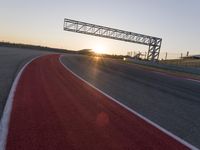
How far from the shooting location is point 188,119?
8.03m

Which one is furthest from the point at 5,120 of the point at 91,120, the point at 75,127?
the point at 91,120

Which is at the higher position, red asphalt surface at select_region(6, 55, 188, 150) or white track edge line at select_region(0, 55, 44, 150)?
white track edge line at select_region(0, 55, 44, 150)

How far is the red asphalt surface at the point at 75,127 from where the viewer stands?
5.17 metres

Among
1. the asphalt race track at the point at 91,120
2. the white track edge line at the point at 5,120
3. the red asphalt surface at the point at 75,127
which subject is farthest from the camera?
the asphalt race track at the point at 91,120

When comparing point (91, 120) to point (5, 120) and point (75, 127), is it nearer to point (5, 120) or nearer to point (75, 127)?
point (75, 127)

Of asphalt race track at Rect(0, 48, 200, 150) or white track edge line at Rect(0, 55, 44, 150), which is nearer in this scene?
white track edge line at Rect(0, 55, 44, 150)

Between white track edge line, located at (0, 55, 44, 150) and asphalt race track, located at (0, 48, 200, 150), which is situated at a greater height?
white track edge line, located at (0, 55, 44, 150)

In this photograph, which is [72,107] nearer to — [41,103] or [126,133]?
[41,103]

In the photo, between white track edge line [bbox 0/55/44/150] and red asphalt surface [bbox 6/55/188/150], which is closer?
white track edge line [bbox 0/55/44/150]

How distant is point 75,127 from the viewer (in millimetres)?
6156


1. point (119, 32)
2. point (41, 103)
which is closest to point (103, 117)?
point (41, 103)

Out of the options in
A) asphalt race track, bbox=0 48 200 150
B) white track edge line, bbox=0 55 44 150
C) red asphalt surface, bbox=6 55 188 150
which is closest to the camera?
white track edge line, bbox=0 55 44 150

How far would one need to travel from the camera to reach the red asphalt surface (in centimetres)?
517

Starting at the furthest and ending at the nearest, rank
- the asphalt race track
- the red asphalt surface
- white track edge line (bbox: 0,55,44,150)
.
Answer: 1. the asphalt race track
2. the red asphalt surface
3. white track edge line (bbox: 0,55,44,150)
